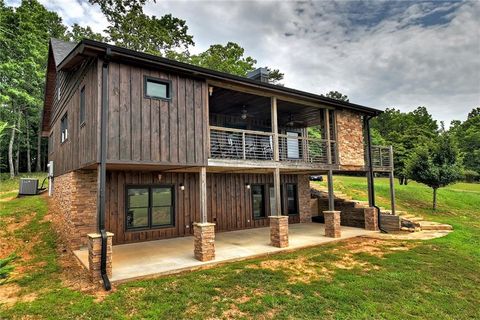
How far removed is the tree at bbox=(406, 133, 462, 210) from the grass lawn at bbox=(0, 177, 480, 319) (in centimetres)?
810

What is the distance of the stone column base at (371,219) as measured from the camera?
12.0m

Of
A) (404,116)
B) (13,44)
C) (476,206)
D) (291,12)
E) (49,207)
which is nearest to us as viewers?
(49,207)

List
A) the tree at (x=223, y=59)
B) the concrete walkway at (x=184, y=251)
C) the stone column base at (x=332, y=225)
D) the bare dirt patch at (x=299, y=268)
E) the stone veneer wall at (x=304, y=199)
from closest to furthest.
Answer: the bare dirt patch at (x=299, y=268)
the concrete walkway at (x=184, y=251)
the stone column base at (x=332, y=225)
the stone veneer wall at (x=304, y=199)
the tree at (x=223, y=59)

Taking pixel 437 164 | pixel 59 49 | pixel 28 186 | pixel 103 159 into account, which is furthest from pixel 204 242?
pixel 437 164

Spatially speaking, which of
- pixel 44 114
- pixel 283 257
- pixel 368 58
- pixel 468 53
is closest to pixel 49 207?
pixel 44 114

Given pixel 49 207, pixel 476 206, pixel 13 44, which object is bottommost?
pixel 476 206

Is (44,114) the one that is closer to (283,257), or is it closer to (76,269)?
(76,269)

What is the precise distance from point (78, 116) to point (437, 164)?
1785 centimetres

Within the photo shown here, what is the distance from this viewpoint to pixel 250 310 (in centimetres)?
481

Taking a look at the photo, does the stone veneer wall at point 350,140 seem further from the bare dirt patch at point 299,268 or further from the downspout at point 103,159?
the downspout at point 103,159

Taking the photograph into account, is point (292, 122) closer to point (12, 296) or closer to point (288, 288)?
point (288, 288)

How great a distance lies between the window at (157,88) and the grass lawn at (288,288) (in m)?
4.50

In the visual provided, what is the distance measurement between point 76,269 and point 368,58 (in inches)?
769

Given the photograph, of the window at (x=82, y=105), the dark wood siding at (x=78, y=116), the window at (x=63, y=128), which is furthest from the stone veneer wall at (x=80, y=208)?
the window at (x=63, y=128)
